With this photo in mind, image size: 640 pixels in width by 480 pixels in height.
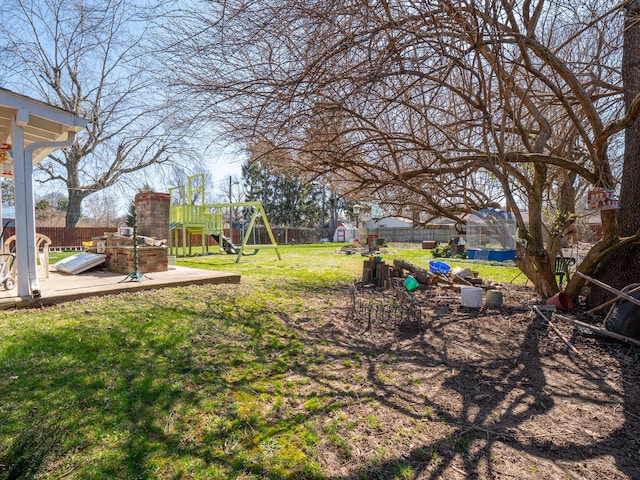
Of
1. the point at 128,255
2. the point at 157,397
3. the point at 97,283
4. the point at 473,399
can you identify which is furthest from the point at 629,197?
the point at 128,255

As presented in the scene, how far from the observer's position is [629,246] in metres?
4.43

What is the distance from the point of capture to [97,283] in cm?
510

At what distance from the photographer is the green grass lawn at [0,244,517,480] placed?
1747mm

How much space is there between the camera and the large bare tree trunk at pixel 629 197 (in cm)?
435

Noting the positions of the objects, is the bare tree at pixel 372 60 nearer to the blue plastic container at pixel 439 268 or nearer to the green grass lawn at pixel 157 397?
the green grass lawn at pixel 157 397

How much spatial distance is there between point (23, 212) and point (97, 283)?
1.48m

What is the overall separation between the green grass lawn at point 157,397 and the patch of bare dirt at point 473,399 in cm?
13

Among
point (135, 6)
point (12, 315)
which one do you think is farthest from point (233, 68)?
point (12, 315)

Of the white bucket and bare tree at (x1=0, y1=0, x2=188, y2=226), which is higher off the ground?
bare tree at (x1=0, y1=0, x2=188, y2=226)

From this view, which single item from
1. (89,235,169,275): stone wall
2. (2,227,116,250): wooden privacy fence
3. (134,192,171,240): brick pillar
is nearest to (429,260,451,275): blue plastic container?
(89,235,169,275): stone wall

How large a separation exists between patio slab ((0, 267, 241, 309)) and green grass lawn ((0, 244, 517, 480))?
0.19 metres

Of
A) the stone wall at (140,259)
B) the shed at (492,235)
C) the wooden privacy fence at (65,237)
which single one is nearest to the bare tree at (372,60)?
the stone wall at (140,259)

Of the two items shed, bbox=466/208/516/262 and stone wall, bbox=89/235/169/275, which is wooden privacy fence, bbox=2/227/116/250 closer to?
stone wall, bbox=89/235/169/275

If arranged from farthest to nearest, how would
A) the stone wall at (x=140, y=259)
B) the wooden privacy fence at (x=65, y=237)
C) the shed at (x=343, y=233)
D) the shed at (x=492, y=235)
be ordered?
the shed at (x=343, y=233) → the wooden privacy fence at (x=65, y=237) → the shed at (x=492, y=235) → the stone wall at (x=140, y=259)
